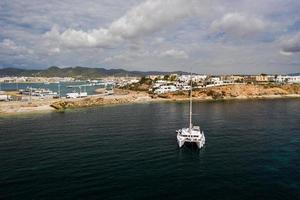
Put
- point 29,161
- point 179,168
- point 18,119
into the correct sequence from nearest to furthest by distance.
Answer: point 179,168 → point 29,161 → point 18,119

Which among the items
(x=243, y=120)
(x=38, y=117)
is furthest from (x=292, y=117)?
(x=38, y=117)

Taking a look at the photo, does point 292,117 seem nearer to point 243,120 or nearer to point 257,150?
point 243,120

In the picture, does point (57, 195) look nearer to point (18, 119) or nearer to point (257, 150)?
point (257, 150)

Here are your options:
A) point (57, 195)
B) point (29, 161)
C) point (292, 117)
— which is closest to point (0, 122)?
point (29, 161)

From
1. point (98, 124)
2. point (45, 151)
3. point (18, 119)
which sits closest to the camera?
point (45, 151)

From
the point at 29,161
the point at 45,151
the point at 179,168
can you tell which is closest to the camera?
the point at 179,168

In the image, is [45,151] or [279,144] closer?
[45,151]
